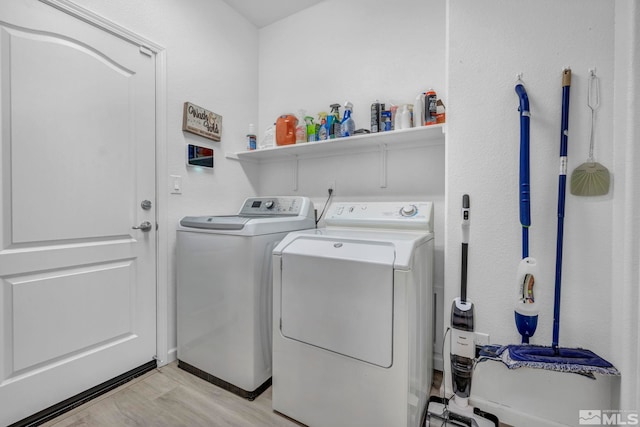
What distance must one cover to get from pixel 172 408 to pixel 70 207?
1201 mm

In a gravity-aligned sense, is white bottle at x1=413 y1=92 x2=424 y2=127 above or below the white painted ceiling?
below

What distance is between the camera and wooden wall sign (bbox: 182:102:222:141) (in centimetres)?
194

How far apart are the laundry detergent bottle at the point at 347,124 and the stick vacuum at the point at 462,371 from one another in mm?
1084

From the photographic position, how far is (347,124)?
1933 millimetres

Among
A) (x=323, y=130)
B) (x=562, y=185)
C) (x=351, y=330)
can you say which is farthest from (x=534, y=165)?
(x=323, y=130)

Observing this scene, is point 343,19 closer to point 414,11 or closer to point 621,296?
point 414,11

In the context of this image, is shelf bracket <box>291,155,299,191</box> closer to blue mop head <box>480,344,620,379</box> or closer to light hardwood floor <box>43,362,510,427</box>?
light hardwood floor <box>43,362,510,427</box>

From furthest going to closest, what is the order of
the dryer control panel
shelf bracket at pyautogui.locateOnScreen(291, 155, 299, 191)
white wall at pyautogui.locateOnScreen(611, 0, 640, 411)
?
shelf bracket at pyautogui.locateOnScreen(291, 155, 299, 191) < the dryer control panel < white wall at pyautogui.locateOnScreen(611, 0, 640, 411)

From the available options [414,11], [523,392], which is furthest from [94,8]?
[523,392]

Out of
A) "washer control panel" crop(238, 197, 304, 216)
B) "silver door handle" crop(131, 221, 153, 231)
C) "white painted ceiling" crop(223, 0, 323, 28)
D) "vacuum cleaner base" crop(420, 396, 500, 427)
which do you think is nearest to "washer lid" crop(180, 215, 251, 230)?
"silver door handle" crop(131, 221, 153, 231)

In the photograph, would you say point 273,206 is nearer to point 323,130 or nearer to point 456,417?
point 323,130

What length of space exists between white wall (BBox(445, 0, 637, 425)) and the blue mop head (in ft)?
0.18

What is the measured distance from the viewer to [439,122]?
5.48 feet

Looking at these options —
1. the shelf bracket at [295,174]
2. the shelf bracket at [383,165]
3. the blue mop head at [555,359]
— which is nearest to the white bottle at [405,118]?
the shelf bracket at [383,165]
